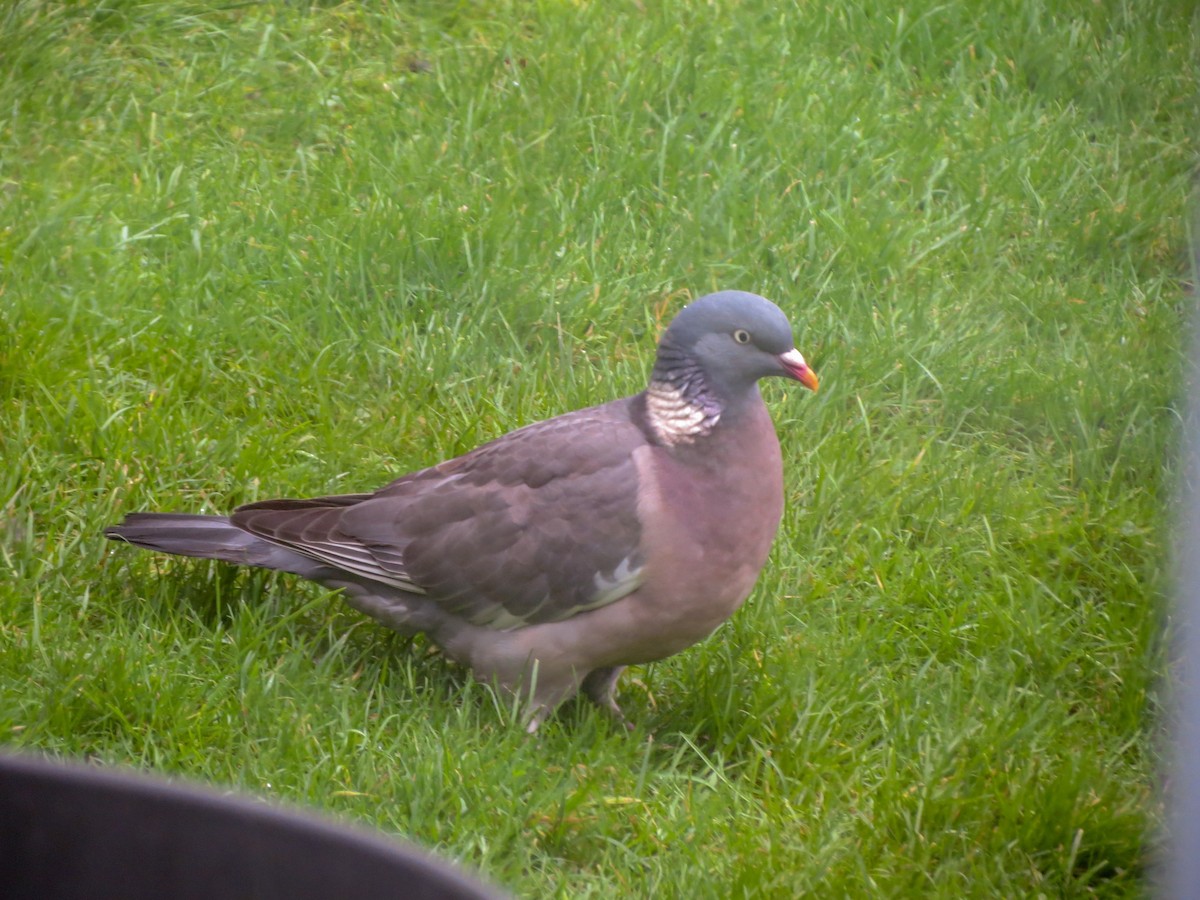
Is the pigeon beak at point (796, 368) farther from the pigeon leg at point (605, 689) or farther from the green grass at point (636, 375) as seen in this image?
the pigeon leg at point (605, 689)

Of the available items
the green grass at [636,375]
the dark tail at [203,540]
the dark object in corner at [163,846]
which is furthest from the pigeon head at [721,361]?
the dark object in corner at [163,846]

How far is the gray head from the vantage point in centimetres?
310

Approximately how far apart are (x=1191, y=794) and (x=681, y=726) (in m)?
2.38

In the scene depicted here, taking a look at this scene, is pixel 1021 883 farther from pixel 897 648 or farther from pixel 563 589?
pixel 563 589

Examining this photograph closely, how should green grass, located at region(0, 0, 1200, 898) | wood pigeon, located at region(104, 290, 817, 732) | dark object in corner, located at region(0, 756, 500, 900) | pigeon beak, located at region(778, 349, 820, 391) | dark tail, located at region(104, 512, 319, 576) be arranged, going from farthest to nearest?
dark tail, located at region(104, 512, 319, 576), pigeon beak, located at region(778, 349, 820, 391), wood pigeon, located at region(104, 290, 817, 732), green grass, located at region(0, 0, 1200, 898), dark object in corner, located at region(0, 756, 500, 900)

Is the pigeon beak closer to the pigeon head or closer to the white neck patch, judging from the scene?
the pigeon head

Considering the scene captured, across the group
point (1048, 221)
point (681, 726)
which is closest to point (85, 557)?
point (681, 726)

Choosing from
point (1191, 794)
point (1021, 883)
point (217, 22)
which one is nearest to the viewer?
point (1191, 794)

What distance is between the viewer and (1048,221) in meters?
5.03

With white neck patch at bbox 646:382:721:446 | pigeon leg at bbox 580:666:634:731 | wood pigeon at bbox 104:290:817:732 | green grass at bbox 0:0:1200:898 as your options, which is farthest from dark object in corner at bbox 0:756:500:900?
pigeon leg at bbox 580:666:634:731

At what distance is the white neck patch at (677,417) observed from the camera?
3105 millimetres

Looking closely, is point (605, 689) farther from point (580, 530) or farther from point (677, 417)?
point (677, 417)

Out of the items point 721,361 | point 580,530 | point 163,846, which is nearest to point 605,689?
point 580,530

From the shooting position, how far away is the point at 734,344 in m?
3.12
